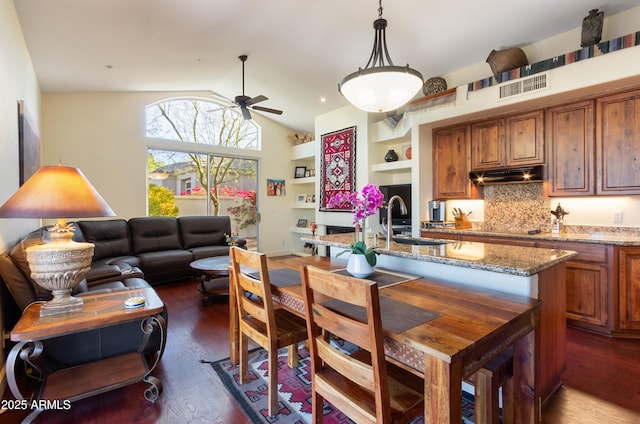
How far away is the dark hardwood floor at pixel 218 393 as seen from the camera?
1.75 m

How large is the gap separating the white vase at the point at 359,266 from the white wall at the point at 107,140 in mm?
4914

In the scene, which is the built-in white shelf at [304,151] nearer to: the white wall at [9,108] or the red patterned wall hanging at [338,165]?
the red patterned wall hanging at [338,165]

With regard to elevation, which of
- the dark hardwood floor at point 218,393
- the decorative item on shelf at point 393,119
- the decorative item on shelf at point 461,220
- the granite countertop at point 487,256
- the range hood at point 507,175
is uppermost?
the decorative item on shelf at point 393,119

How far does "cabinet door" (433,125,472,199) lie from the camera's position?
4.10 metres

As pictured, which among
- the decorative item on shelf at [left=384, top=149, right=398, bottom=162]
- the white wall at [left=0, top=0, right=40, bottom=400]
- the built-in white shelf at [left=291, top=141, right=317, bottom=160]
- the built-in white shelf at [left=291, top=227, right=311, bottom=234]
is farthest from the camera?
the built-in white shelf at [left=291, top=227, right=311, bottom=234]

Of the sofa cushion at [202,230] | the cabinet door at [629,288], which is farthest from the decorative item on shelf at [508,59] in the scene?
the sofa cushion at [202,230]

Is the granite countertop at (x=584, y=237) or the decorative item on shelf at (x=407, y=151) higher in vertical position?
the decorative item on shelf at (x=407, y=151)

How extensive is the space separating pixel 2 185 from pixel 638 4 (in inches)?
215

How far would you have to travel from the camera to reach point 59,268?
171 centimetres

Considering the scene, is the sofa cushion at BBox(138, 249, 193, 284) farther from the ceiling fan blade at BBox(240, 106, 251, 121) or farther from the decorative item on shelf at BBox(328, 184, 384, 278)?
the decorative item on shelf at BBox(328, 184, 384, 278)

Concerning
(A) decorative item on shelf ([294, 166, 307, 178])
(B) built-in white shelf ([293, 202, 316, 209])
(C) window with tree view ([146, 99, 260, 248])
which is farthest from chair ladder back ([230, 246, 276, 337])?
(A) decorative item on shelf ([294, 166, 307, 178])

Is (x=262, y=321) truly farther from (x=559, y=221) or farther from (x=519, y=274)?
(x=559, y=221)

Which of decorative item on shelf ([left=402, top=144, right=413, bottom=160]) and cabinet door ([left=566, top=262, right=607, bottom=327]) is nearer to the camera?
cabinet door ([left=566, top=262, right=607, bottom=327])

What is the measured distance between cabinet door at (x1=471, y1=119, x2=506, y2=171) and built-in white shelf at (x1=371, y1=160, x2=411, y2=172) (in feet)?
3.17
